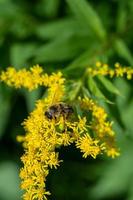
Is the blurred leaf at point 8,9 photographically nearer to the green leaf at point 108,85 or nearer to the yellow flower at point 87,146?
the green leaf at point 108,85

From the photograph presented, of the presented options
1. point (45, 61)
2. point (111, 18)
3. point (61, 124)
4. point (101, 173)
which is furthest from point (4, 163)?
point (61, 124)

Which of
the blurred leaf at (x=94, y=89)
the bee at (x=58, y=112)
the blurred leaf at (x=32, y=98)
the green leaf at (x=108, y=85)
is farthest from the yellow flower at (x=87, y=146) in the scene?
the blurred leaf at (x=32, y=98)

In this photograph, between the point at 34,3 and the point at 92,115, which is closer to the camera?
the point at 92,115

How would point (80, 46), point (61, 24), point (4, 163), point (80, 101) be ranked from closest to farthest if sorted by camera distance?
point (80, 101)
point (80, 46)
point (61, 24)
point (4, 163)

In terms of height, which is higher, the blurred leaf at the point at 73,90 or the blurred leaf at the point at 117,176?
the blurred leaf at the point at 117,176

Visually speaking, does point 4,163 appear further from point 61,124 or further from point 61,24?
point 61,124

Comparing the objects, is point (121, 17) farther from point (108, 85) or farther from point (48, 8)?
point (108, 85)
